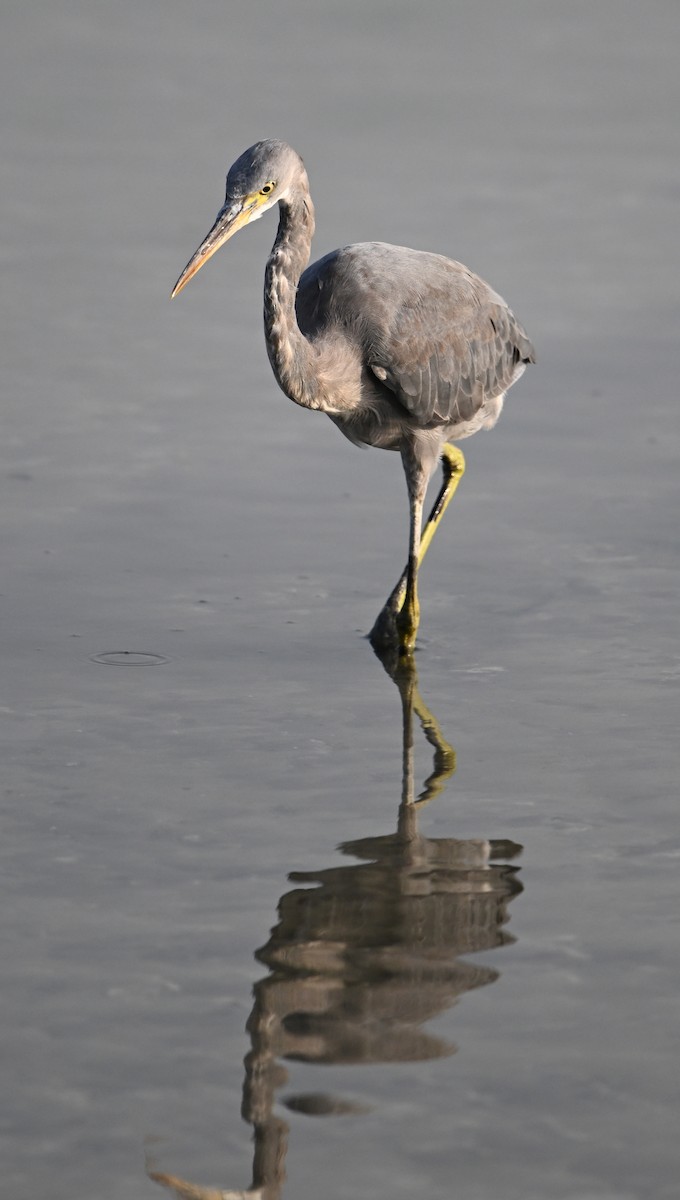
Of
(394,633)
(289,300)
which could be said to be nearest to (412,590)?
(394,633)

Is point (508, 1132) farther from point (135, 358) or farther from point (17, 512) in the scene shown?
point (135, 358)

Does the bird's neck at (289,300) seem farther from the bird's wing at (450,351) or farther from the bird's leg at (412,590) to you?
the bird's leg at (412,590)

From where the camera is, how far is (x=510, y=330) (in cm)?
816

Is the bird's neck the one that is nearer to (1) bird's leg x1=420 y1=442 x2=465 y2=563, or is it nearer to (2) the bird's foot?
(2) the bird's foot

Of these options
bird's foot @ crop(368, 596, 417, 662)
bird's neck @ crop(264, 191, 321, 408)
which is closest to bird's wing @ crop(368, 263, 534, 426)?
bird's neck @ crop(264, 191, 321, 408)

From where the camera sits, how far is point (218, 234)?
6.61 meters

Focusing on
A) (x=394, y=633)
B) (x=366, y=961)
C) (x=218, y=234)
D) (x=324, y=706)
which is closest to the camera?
(x=366, y=961)

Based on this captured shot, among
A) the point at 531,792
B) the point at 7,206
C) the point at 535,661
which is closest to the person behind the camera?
the point at 531,792

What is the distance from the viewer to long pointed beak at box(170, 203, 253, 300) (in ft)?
21.5

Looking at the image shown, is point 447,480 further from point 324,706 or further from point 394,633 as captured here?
point 324,706

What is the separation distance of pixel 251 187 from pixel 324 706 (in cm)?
183

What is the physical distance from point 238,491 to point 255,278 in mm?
2989

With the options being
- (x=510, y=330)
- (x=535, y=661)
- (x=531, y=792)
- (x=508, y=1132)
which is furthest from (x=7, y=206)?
(x=508, y=1132)

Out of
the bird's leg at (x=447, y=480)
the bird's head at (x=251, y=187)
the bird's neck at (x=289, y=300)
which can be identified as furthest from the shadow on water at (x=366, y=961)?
the bird's leg at (x=447, y=480)
